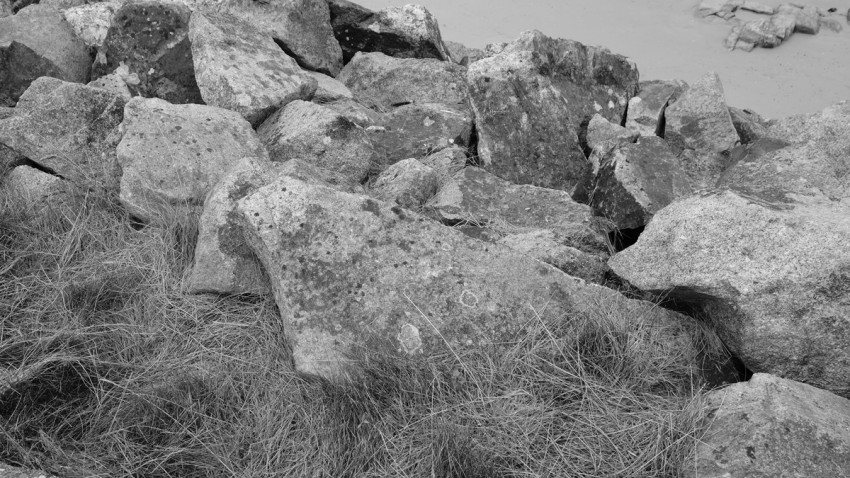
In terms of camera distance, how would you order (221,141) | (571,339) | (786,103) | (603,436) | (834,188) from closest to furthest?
(603,436) < (571,339) < (834,188) < (221,141) < (786,103)

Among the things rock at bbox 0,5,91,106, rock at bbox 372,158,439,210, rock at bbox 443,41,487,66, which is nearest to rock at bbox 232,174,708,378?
rock at bbox 372,158,439,210

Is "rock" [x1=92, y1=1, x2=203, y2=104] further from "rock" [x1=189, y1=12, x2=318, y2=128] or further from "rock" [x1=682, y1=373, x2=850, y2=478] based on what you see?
"rock" [x1=682, y1=373, x2=850, y2=478]

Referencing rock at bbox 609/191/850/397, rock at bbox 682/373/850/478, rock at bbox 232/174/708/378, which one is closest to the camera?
rock at bbox 682/373/850/478

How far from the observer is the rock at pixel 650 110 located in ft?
17.5

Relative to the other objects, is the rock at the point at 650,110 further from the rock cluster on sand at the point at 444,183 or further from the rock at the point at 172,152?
the rock at the point at 172,152

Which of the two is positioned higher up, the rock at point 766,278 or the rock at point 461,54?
the rock at point 766,278

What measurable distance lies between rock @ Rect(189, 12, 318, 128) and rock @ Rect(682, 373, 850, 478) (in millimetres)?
3060

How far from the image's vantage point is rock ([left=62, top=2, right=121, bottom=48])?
5.48 metres

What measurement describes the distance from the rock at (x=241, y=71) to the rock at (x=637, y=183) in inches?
76.5

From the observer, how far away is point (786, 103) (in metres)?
10.5

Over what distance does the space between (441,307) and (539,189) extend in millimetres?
1410

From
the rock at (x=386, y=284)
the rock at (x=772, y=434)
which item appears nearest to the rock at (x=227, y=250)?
the rock at (x=386, y=284)

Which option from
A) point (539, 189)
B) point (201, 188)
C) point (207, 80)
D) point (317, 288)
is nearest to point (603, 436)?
point (317, 288)

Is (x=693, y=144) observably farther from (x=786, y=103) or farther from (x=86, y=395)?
(x=786, y=103)
